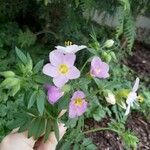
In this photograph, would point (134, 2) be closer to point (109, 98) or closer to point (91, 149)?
point (91, 149)

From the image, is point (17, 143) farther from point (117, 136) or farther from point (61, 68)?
point (117, 136)

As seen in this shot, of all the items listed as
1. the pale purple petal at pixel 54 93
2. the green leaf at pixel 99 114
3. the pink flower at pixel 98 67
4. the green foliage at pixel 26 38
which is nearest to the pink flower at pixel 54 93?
the pale purple petal at pixel 54 93

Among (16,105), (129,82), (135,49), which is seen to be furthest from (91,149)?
(135,49)

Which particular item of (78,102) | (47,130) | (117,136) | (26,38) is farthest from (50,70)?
(26,38)

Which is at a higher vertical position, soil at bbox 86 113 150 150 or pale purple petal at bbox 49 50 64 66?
pale purple petal at bbox 49 50 64 66

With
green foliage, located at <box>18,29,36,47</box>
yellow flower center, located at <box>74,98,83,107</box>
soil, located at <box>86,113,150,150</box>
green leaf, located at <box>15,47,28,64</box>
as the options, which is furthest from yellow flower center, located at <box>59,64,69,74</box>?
green foliage, located at <box>18,29,36,47</box>

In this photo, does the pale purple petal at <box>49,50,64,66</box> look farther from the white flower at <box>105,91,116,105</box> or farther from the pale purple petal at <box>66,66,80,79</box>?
the white flower at <box>105,91,116,105</box>
